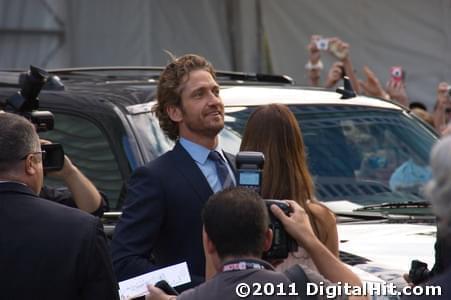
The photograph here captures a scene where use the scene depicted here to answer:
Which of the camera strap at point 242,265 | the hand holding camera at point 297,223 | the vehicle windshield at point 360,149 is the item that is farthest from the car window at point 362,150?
the camera strap at point 242,265

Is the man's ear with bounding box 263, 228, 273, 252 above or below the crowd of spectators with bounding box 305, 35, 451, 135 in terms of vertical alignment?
above

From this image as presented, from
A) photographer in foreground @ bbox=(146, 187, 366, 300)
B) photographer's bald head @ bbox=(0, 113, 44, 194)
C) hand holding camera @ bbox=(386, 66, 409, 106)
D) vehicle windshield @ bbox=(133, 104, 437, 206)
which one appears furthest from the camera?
hand holding camera @ bbox=(386, 66, 409, 106)

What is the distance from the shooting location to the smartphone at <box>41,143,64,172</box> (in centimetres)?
542

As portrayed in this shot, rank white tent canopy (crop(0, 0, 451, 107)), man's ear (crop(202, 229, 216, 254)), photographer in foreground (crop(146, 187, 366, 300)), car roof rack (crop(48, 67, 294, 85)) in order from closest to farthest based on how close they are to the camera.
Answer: photographer in foreground (crop(146, 187, 366, 300)) < man's ear (crop(202, 229, 216, 254)) < car roof rack (crop(48, 67, 294, 85)) < white tent canopy (crop(0, 0, 451, 107))

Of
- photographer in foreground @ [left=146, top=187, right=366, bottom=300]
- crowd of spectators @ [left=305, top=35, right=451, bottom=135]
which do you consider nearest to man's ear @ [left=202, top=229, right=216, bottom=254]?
photographer in foreground @ [left=146, top=187, right=366, bottom=300]

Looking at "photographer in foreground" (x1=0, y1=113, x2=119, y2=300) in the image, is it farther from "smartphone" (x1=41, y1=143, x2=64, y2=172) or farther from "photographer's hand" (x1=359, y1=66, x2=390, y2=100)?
"photographer's hand" (x1=359, y1=66, x2=390, y2=100)

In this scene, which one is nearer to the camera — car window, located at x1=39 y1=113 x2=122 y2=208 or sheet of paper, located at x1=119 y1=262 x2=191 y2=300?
sheet of paper, located at x1=119 y1=262 x2=191 y2=300

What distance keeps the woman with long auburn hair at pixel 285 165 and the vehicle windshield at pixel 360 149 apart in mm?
1512

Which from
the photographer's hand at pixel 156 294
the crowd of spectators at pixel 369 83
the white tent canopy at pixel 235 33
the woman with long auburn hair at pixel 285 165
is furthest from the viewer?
the white tent canopy at pixel 235 33

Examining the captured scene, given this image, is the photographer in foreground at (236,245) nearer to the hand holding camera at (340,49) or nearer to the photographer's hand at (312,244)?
the photographer's hand at (312,244)

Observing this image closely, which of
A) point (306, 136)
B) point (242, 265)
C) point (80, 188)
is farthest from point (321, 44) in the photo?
point (242, 265)

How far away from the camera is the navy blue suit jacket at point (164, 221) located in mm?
5011

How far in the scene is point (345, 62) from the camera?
11172 mm

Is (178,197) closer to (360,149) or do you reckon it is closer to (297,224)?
(297,224)
